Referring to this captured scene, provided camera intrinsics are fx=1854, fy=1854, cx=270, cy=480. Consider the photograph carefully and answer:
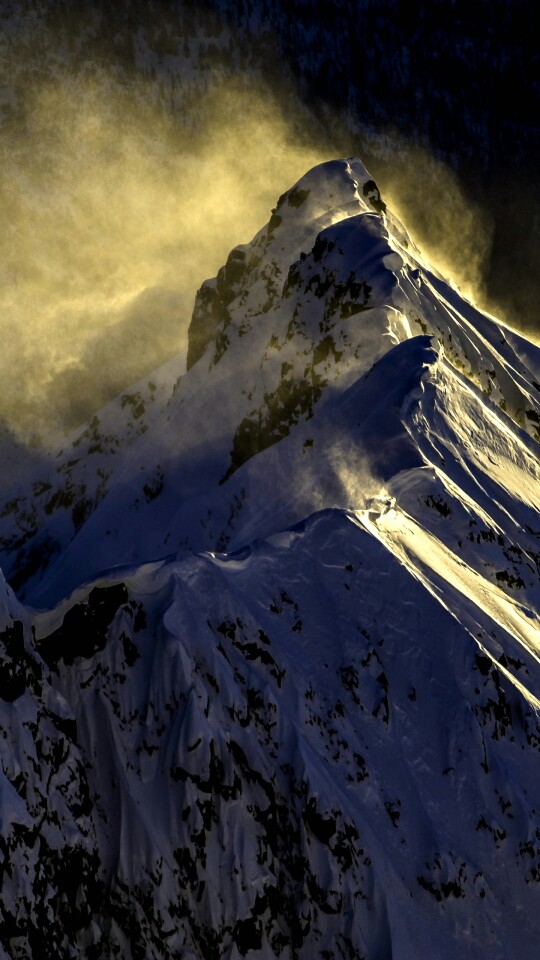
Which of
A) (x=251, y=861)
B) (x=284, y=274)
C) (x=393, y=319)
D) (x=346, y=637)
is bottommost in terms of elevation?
(x=251, y=861)

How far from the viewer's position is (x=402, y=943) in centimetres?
8425

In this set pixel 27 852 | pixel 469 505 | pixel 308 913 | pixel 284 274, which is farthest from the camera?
pixel 284 274

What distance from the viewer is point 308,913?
83750 mm

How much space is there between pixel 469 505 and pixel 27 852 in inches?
1556

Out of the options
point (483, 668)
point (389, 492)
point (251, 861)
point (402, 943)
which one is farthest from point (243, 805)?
point (389, 492)

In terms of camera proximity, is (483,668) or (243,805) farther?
(483,668)

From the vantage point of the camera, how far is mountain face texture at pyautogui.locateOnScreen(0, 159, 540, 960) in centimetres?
8262

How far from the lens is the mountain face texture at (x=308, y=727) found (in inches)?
3253

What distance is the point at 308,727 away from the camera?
89438mm

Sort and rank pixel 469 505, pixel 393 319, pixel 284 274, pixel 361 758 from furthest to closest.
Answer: pixel 284 274, pixel 393 319, pixel 469 505, pixel 361 758

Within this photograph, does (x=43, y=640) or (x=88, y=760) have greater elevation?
(x=43, y=640)

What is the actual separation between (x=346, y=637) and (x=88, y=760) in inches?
616

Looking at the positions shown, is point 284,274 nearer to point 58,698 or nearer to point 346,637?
point 346,637

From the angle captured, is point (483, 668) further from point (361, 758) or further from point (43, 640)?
point (43, 640)
